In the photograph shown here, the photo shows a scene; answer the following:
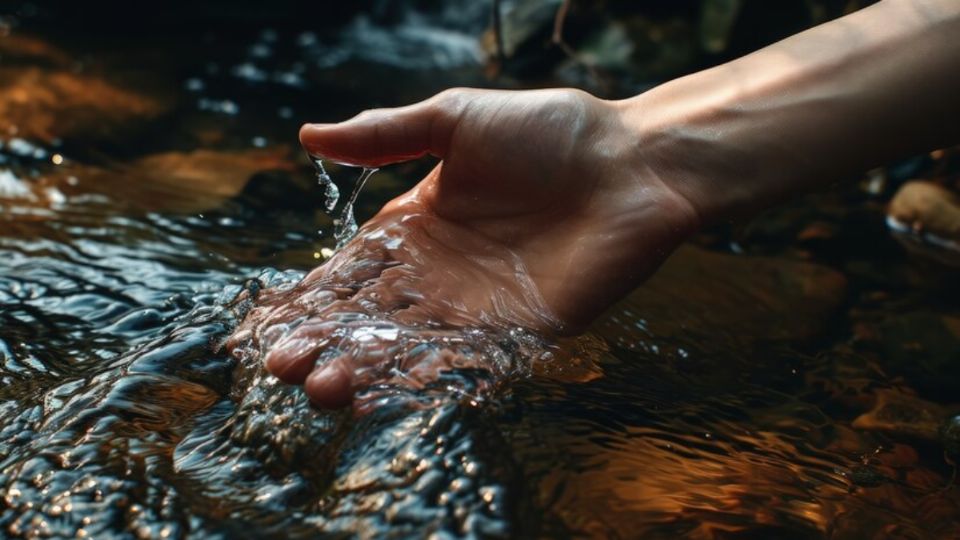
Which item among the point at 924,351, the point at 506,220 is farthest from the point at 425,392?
the point at 924,351

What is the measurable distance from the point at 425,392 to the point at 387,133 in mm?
775

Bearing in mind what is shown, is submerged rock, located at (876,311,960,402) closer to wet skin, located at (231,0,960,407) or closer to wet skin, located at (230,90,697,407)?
wet skin, located at (231,0,960,407)

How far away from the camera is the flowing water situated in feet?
5.50

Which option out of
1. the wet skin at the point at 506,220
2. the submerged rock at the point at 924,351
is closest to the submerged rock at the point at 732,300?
the submerged rock at the point at 924,351

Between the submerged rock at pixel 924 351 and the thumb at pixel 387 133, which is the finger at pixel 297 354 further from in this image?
the submerged rock at pixel 924 351

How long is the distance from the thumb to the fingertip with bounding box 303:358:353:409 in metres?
0.72

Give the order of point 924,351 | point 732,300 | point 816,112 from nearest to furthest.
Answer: point 816,112 < point 924,351 < point 732,300

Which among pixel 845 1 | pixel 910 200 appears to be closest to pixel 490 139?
pixel 910 200

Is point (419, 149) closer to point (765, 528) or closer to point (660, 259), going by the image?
point (660, 259)

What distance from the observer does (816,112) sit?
230cm

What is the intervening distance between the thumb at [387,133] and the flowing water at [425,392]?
0.39 metres

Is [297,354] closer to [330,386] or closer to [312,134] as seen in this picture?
[330,386]

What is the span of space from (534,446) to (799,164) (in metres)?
1.10

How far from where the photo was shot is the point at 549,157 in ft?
7.76
